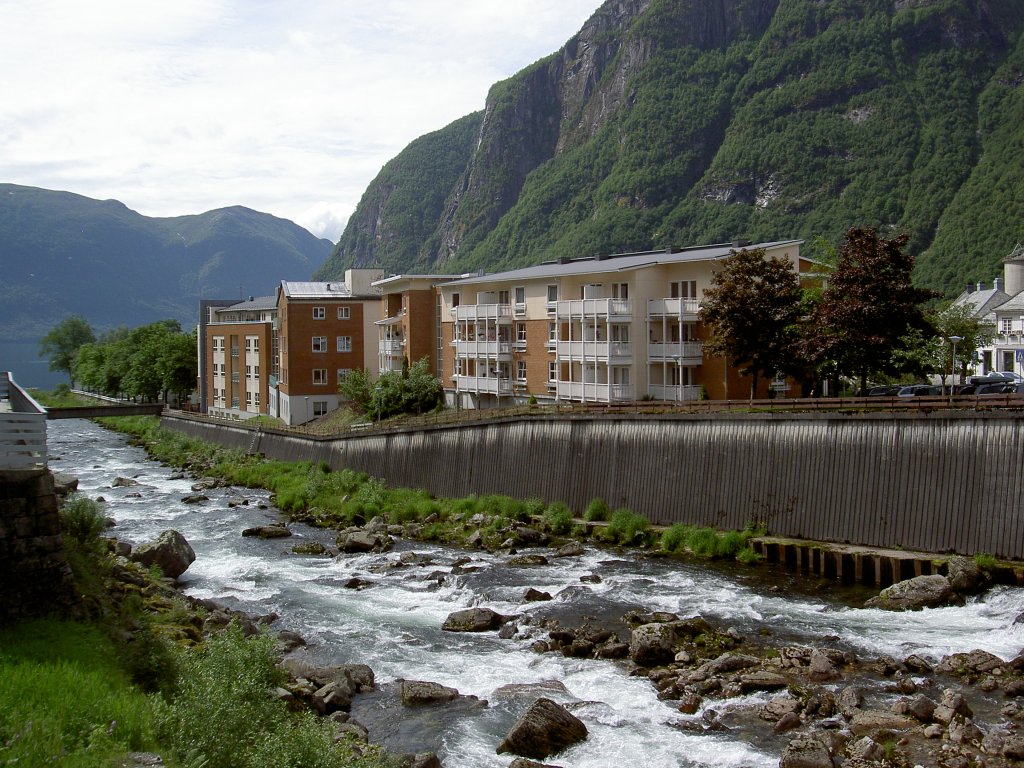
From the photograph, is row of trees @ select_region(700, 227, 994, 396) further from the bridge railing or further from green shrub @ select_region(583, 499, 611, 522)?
the bridge railing

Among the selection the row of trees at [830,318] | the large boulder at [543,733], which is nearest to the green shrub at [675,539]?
the row of trees at [830,318]

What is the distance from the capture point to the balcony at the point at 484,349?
61.6 meters

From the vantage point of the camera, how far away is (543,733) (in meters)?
19.3

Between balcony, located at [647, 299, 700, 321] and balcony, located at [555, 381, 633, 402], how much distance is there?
14.6 ft

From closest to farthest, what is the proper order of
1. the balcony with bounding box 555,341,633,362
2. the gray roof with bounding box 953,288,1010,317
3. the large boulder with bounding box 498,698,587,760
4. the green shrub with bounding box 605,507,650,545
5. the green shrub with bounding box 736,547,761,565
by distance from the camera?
the large boulder with bounding box 498,698,587,760 → the green shrub with bounding box 736,547,761,565 → the green shrub with bounding box 605,507,650,545 → the balcony with bounding box 555,341,633,362 → the gray roof with bounding box 953,288,1010,317

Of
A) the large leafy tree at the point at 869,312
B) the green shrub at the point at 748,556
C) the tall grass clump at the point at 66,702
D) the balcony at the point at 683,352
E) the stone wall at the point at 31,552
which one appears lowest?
the green shrub at the point at 748,556

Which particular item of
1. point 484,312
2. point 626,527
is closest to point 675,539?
point 626,527

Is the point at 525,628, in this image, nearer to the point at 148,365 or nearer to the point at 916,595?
the point at 916,595

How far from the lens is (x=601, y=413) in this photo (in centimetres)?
4234

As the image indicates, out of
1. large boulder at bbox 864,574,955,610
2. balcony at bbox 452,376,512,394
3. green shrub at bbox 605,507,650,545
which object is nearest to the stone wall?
large boulder at bbox 864,574,955,610

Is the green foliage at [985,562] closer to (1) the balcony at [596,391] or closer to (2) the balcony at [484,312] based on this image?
(1) the balcony at [596,391]

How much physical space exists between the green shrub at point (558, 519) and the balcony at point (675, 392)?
38.9 feet

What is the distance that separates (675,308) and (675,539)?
1741cm

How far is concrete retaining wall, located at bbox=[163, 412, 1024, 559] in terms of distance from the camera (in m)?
29.9
